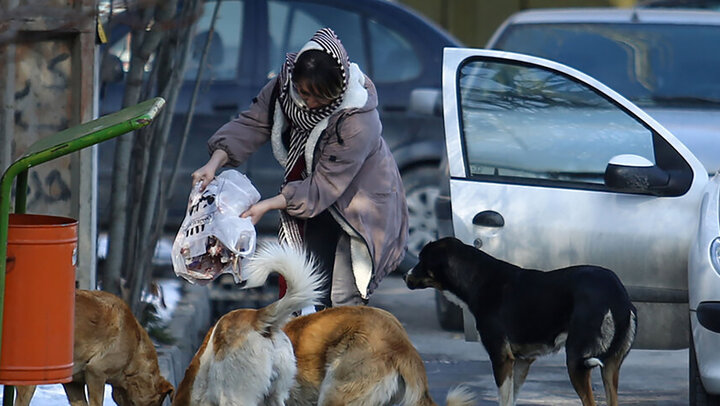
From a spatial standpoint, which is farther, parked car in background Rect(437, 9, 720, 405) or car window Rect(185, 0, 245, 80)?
car window Rect(185, 0, 245, 80)

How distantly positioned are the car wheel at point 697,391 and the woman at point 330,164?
1.49 m

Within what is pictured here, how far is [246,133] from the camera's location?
4918mm

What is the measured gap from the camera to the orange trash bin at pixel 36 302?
345 cm

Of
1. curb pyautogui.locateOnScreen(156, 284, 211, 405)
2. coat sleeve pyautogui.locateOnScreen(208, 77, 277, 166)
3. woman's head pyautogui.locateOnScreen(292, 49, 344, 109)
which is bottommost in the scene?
curb pyautogui.locateOnScreen(156, 284, 211, 405)

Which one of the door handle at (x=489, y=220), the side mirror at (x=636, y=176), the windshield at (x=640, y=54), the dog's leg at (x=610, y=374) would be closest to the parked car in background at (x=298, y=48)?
the windshield at (x=640, y=54)

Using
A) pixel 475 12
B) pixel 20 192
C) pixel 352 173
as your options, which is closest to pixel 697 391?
pixel 352 173

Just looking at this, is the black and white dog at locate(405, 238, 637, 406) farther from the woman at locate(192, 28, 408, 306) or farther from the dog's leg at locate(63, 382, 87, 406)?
the dog's leg at locate(63, 382, 87, 406)

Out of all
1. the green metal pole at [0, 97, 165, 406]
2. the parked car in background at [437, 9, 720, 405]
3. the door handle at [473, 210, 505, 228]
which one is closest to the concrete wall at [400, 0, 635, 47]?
the parked car in background at [437, 9, 720, 405]

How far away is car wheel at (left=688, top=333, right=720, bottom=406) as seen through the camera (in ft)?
18.0

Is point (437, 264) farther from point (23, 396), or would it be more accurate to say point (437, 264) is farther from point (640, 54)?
point (640, 54)

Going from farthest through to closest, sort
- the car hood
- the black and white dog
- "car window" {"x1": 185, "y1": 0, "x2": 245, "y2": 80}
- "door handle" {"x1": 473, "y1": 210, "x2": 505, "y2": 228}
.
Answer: "car window" {"x1": 185, "y1": 0, "x2": 245, "y2": 80}
the car hood
"door handle" {"x1": 473, "y1": 210, "x2": 505, "y2": 228}
the black and white dog

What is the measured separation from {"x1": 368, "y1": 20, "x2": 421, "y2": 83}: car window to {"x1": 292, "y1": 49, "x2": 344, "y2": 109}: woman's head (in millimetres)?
4630

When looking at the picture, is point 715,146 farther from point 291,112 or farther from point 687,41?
point 291,112

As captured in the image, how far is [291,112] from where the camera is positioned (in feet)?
15.7
